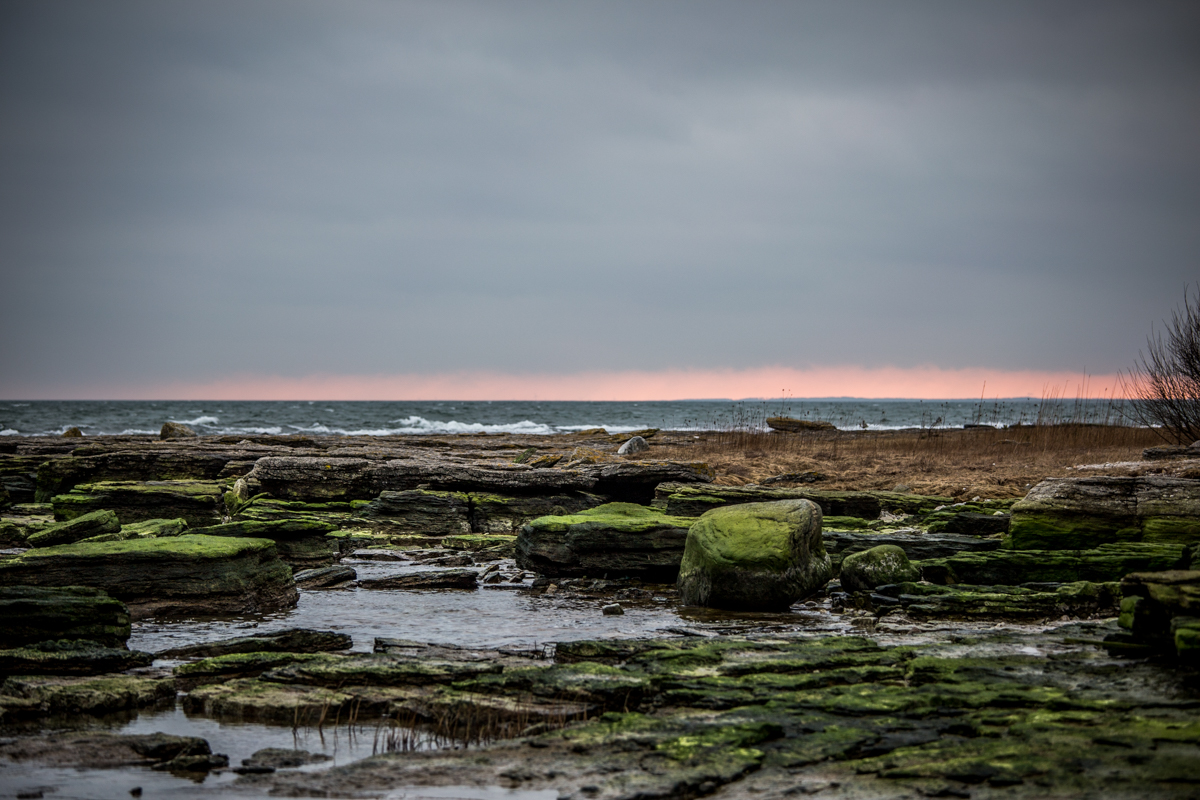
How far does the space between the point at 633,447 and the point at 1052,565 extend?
780 inches

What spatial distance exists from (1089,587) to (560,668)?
5525 millimetres

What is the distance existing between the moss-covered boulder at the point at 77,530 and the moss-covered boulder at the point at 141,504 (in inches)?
89.2

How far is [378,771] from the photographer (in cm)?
402

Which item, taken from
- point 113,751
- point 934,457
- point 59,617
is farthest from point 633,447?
point 113,751

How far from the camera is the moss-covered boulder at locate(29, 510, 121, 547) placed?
32.2 feet

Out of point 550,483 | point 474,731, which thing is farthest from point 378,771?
point 550,483

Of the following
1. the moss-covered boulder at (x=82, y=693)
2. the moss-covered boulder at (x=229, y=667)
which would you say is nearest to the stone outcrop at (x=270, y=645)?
the moss-covered boulder at (x=229, y=667)

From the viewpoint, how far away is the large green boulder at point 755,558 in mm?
8156

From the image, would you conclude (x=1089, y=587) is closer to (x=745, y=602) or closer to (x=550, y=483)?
(x=745, y=602)

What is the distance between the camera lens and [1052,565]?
848cm

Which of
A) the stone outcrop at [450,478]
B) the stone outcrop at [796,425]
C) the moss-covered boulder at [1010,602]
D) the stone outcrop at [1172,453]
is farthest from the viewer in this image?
the stone outcrop at [796,425]

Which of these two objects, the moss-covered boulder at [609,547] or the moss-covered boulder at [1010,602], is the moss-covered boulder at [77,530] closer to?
the moss-covered boulder at [609,547]

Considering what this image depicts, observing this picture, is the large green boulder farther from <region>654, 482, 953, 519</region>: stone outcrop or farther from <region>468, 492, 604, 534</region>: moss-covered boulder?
<region>468, 492, 604, 534</region>: moss-covered boulder

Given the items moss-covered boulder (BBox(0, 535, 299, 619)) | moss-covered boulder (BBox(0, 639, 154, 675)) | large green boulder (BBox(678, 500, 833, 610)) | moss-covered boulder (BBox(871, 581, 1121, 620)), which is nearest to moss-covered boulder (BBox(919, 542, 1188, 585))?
moss-covered boulder (BBox(871, 581, 1121, 620))
